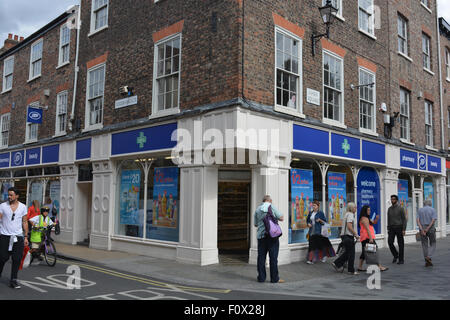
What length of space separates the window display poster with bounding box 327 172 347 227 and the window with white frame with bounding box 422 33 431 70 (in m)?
9.01

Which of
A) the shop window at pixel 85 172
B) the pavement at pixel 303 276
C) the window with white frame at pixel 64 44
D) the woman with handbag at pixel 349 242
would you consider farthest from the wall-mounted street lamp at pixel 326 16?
the window with white frame at pixel 64 44

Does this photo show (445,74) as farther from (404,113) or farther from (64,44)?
(64,44)

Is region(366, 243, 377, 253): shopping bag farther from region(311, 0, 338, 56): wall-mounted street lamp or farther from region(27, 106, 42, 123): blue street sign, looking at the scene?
region(27, 106, 42, 123): blue street sign

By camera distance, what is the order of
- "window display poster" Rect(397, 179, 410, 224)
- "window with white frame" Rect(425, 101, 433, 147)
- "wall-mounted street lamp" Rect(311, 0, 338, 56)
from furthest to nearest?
"window with white frame" Rect(425, 101, 433, 147) < "window display poster" Rect(397, 179, 410, 224) < "wall-mounted street lamp" Rect(311, 0, 338, 56)

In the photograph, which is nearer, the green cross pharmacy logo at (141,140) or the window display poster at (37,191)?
the green cross pharmacy logo at (141,140)

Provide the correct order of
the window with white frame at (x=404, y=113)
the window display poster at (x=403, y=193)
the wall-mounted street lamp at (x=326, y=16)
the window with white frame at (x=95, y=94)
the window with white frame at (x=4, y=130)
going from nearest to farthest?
the wall-mounted street lamp at (x=326, y=16)
the window with white frame at (x=95, y=94)
the window display poster at (x=403, y=193)
the window with white frame at (x=404, y=113)
the window with white frame at (x=4, y=130)

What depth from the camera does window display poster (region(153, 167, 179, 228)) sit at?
11.1 m

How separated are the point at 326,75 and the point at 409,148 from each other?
19.8 feet

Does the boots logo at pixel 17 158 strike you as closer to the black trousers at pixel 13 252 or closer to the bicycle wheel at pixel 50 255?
the bicycle wheel at pixel 50 255

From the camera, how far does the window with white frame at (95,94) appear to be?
14227mm

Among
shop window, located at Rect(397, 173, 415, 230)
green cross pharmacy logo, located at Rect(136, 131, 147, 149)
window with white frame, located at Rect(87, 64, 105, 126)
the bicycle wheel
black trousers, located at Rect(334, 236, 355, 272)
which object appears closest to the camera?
Answer: black trousers, located at Rect(334, 236, 355, 272)

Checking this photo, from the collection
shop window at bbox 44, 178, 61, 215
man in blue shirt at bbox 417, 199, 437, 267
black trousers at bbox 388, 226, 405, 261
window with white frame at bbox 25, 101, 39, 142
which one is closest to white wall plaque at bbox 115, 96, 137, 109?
shop window at bbox 44, 178, 61, 215

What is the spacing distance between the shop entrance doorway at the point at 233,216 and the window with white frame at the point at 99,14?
7.56m

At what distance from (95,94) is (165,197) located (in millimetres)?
5525
